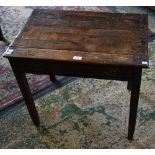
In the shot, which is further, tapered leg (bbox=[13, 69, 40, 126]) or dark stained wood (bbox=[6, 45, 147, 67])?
tapered leg (bbox=[13, 69, 40, 126])

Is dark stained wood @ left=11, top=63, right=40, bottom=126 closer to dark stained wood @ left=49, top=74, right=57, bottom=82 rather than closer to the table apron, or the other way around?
the table apron

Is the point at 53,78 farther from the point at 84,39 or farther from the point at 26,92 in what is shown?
the point at 84,39

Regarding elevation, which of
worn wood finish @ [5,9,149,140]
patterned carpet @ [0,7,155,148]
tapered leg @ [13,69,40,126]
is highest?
worn wood finish @ [5,9,149,140]

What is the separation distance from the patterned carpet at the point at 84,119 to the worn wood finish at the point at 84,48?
0.53ft

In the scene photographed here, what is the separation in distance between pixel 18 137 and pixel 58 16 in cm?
85

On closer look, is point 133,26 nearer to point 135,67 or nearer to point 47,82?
point 135,67

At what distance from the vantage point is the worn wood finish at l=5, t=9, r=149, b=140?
138 centimetres

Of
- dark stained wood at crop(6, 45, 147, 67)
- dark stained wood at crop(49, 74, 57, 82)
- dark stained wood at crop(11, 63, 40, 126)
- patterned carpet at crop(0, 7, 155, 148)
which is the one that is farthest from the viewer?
dark stained wood at crop(49, 74, 57, 82)

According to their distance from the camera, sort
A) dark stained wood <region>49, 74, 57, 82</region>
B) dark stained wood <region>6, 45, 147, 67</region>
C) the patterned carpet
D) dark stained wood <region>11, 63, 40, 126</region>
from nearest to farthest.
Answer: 1. dark stained wood <region>6, 45, 147, 67</region>
2. dark stained wood <region>11, 63, 40, 126</region>
3. the patterned carpet
4. dark stained wood <region>49, 74, 57, 82</region>

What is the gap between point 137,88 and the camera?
4.68 feet

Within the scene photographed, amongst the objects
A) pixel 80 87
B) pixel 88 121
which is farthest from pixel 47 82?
pixel 88 121

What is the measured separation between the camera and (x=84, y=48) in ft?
4.80

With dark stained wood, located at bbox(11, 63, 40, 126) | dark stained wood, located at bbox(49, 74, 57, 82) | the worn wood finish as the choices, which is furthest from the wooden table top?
dark stained wood, located at bbox(49, 74, 57, 82)

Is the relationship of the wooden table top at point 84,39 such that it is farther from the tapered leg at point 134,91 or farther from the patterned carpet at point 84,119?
the patterned carpet at point 84,119
